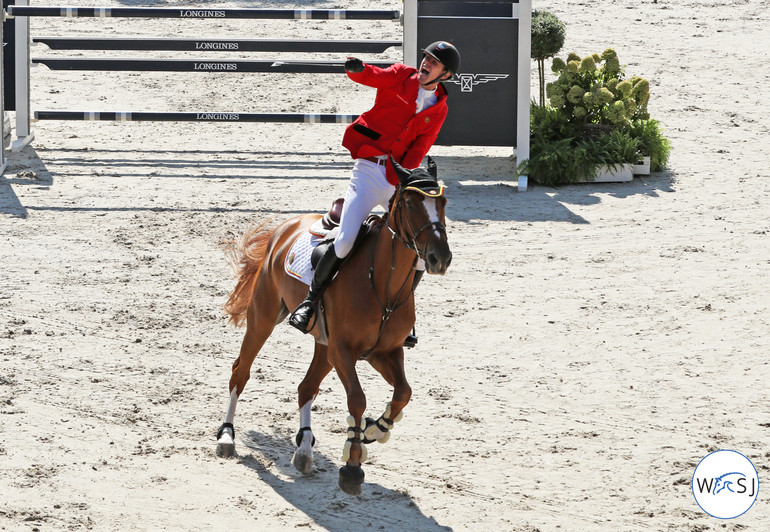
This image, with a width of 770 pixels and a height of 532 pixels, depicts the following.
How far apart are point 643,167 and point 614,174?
0.44 m

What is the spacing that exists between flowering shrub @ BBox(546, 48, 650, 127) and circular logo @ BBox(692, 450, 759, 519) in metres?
7.92

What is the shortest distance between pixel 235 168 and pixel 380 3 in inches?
340

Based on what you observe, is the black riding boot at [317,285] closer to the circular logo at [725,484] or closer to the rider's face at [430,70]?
the rider's face at [430,70]

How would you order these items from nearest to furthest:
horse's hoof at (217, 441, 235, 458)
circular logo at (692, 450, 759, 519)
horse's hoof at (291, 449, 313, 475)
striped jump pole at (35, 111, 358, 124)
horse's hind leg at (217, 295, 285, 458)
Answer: circular logo at (692, 450, 759, 519) → horse's hoof at (291, 449, 313, 475) → horse's hoof at (217, 441, 235, 458) → horse's hind leg at (217, 295, 285, 458) → striped jump pole at (35, 111, 358, 124)

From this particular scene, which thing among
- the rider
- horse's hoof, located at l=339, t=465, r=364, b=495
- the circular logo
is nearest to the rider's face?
the rider

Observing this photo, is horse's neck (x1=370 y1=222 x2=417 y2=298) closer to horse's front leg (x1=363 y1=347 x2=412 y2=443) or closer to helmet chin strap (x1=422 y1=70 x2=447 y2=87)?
horse's front leg (x1=363 y1=347 x2=412 y2=443)

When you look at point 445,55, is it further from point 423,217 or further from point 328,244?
point 328,244

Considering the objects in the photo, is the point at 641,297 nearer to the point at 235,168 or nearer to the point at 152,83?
the point at 235,168

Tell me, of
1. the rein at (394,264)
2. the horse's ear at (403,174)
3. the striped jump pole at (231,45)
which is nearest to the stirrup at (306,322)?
the rein at (394,264)

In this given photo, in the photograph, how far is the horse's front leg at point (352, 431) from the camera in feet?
18.5

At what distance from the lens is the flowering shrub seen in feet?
44.8

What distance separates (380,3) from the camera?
21.4 m

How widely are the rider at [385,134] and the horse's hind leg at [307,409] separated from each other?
0.49 meters

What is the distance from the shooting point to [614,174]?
44.3 feet
